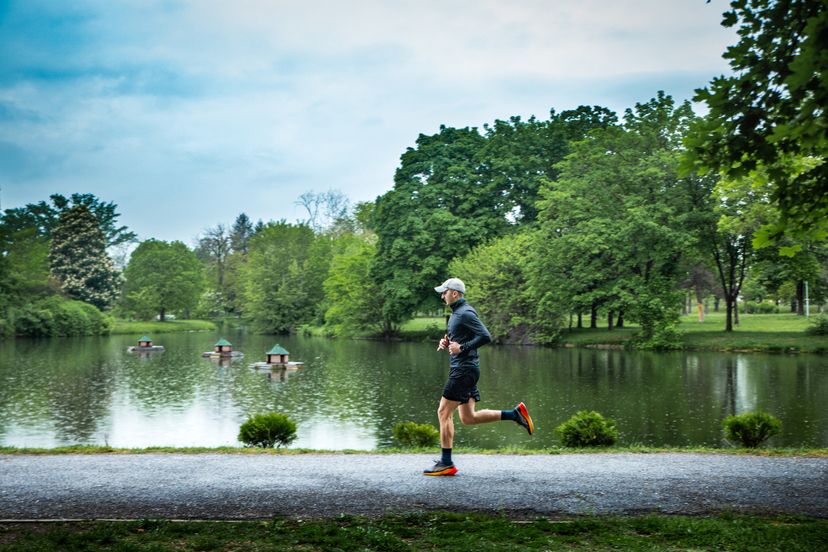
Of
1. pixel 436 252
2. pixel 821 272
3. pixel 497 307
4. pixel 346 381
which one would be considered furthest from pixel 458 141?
Answer: pixel 346 381

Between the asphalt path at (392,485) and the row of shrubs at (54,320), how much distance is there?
58.7 meters

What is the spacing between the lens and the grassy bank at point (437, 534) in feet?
19.3

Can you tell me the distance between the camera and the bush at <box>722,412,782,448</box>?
11859mm

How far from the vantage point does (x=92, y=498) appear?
301 inches

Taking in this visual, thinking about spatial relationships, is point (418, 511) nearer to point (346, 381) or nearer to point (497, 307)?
point (346, 381)

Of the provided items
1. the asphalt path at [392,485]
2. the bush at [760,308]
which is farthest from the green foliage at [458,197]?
the asphalt path at [392,485]

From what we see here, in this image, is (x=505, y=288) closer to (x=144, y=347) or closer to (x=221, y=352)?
(x=221, y=352)

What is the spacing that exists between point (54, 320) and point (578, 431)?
208 feet

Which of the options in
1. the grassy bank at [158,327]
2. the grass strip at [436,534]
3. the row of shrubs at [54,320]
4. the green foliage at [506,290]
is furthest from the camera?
the grassy bank at [158,327]

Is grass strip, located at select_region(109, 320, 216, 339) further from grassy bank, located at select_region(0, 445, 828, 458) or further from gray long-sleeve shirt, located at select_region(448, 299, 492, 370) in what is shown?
gray long-sleeve shirt, located at select_region(448, 299, 492, 370)

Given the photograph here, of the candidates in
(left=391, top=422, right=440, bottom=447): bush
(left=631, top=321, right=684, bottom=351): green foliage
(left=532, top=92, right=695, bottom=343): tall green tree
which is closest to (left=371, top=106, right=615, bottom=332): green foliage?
(left=532, top=92, right=695, bottom=343): tall green tree

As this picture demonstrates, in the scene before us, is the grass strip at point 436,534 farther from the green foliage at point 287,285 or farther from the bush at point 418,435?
the green foliage at point 287,285

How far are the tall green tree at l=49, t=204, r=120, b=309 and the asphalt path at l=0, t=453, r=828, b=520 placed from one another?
240 feet

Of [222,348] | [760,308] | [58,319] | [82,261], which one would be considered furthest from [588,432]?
[82,261]
